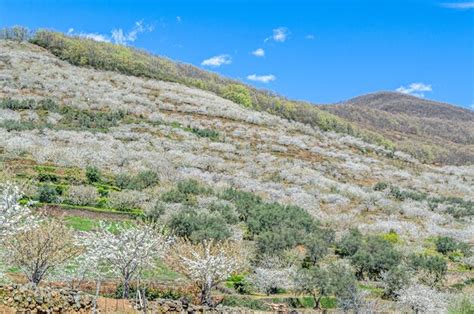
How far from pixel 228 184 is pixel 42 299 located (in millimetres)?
41931

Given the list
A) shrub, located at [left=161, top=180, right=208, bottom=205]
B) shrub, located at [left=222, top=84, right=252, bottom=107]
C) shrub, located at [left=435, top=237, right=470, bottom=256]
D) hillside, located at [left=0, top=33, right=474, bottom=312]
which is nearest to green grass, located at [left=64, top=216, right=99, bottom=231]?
hillside, located at [left=0, top=33, right=474, bottom=312]

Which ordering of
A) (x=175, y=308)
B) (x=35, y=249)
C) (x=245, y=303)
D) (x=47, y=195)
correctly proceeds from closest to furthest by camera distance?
(x=175, y=308) → (x=35, y=249) → (x=245, y=303) → (x=47, y=195)

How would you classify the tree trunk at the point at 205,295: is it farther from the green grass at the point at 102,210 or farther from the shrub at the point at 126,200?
the shrub at the point at 126,200

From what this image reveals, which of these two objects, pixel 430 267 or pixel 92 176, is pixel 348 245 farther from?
pixel 92 176

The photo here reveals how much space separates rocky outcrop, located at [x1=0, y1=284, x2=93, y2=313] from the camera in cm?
1698

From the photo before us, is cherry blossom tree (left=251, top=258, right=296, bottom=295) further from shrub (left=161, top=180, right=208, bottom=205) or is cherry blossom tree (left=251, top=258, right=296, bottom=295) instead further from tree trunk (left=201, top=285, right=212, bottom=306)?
shrub (left=161, top=180, right=208, bottom=205)

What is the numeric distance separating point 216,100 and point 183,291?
8834cm

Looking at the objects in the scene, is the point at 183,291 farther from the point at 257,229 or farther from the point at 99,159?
the point at 99,159

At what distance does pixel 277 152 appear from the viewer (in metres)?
84.6

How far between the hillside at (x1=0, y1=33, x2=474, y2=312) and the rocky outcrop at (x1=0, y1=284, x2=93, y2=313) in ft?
15.8

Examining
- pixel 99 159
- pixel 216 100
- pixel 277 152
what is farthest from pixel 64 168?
pixel 216 100

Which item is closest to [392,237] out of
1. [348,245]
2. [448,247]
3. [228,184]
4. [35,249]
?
[448,247]

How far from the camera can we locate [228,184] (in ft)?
194

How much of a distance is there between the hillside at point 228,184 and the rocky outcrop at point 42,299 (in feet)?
15.8
